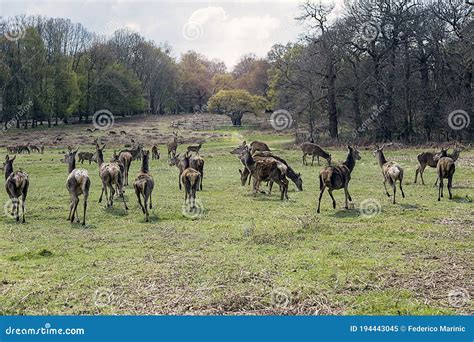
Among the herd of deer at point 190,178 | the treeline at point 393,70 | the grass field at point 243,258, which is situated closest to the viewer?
the grass field at point 243,258

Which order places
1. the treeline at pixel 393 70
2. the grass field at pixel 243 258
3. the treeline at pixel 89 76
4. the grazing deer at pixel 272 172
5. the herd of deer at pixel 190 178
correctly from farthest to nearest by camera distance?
1. the treeline at pixel 89 76
2. the treeline at pixel 393 70
3. the grazing deer at pixel 272 172
4. the herd of deer at pixel 190 178
5. the grass field at pixel 243 258

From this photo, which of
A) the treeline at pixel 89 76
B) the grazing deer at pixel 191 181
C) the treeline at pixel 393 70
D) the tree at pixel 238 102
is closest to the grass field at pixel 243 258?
the grazing deer at pixel 191 181

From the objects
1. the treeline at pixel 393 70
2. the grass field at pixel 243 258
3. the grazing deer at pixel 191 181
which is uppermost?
the treeline at pixel 393 70

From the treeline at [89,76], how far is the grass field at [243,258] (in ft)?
137

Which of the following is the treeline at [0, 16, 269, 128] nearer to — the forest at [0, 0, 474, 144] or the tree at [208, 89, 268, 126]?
the forest at [0, 0, 474, 144]

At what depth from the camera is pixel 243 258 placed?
28.8 ft

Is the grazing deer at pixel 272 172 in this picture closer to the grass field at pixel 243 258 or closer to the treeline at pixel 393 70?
the grass field at pixel 243 258

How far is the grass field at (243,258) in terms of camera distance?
22.0 ft

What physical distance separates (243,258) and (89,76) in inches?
2558

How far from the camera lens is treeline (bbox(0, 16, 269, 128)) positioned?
57844mm

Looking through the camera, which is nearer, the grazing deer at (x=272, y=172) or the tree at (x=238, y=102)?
the grazing deer at (x=272, y=172)

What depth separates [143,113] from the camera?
82.2m

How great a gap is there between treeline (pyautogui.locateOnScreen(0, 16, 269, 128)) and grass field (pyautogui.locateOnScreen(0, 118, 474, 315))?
137ft

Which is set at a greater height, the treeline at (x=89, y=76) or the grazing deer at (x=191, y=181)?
the treeline at (x=89, y=76)
